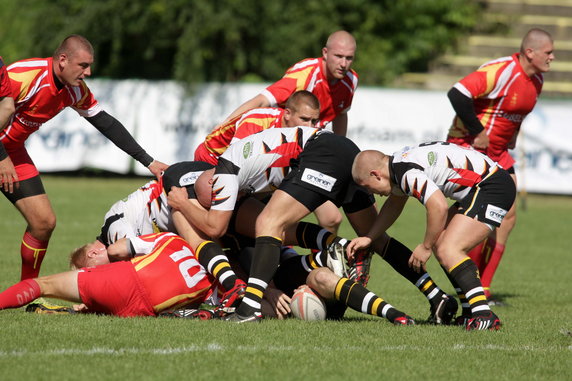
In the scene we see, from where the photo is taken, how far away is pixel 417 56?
2375 cm

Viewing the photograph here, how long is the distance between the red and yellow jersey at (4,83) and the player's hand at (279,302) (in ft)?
8.38

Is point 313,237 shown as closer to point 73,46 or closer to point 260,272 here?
point 260,272

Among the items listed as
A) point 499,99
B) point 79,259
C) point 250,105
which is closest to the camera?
point 79,259

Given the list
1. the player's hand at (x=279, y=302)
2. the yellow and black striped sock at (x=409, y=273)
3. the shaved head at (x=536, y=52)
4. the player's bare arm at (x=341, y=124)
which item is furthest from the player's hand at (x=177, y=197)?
the shaved head at (x=536, y=52)

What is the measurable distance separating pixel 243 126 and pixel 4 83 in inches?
80.7

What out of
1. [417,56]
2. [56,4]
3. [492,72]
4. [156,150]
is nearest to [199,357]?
[492,72]

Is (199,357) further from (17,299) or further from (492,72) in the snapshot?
(492,72)

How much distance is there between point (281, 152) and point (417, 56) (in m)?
18.0

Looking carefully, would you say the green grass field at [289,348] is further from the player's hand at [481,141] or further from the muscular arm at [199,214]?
the player's hand at [481,141]

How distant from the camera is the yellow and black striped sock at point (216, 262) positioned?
6.29 metres

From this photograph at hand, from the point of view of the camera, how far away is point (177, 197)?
265 inches

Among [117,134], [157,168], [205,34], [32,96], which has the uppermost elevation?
[205,34]

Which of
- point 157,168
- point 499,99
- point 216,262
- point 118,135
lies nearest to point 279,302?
point 216,262

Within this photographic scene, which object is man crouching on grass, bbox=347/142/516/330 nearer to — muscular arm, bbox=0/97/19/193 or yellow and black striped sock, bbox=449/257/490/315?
yellow and black striped sock, bbox=449/257/490/315
